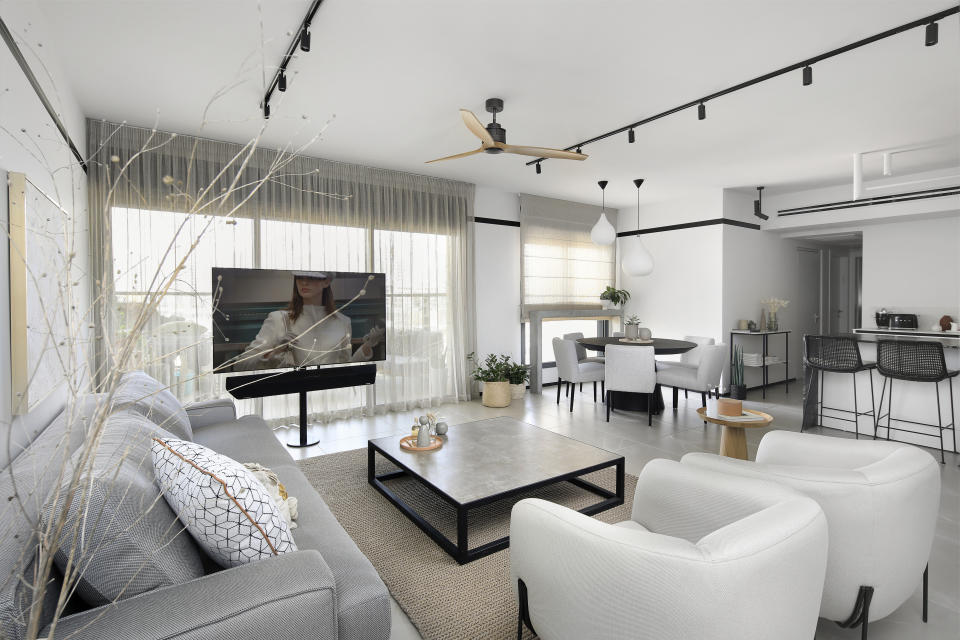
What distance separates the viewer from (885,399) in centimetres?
407

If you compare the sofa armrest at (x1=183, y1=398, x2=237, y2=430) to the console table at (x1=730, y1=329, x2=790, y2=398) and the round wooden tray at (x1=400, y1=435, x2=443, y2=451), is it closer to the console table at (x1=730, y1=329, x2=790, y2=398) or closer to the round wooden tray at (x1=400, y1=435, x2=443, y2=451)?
the round wooden tray at (x1=400, y1=435, x2=443, y2=451)

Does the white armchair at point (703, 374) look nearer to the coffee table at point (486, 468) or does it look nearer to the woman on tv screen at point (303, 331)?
the coffee table at point (486, 468)

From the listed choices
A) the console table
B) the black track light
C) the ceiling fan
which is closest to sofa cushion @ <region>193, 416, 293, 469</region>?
the ceiling fan

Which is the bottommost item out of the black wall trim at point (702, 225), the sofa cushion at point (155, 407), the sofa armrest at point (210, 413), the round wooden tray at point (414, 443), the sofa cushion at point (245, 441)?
the round wooden tray at point (414, 443)

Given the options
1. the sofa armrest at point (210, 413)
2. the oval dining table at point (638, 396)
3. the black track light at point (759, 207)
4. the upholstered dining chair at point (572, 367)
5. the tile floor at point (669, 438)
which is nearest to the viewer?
the tile floor at point (669, 438)

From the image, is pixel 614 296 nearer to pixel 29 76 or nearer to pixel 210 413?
pixel 210 413

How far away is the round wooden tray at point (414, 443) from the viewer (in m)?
2.95

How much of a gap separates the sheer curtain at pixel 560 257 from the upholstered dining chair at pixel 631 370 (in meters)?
1.77

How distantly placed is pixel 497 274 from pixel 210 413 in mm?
3704

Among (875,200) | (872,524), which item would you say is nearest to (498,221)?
(875,200)

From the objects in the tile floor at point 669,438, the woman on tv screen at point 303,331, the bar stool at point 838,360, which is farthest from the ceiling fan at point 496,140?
the bar stool at point 838,360

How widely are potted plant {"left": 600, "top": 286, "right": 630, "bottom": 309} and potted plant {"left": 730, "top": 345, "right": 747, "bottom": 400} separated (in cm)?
157

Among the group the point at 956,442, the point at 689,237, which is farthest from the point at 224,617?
the point at 689,237

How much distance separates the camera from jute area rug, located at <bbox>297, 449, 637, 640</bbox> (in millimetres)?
1918
